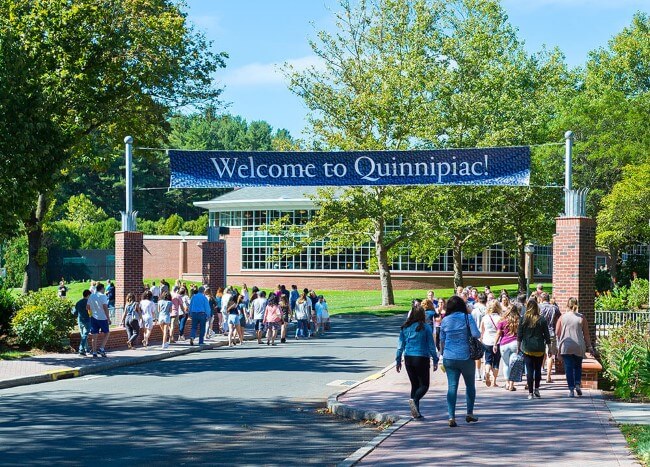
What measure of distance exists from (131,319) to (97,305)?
249 cm

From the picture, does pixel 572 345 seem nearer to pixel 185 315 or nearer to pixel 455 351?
pixel 455 351

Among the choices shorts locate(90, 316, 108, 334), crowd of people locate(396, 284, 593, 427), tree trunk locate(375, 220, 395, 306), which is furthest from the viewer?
tree trunk locate(375, 220, 395, 306)

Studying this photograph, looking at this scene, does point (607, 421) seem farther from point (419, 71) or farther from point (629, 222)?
point (419, 71)

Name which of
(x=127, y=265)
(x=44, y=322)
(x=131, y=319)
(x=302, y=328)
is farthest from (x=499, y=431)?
(x=302, y=328)

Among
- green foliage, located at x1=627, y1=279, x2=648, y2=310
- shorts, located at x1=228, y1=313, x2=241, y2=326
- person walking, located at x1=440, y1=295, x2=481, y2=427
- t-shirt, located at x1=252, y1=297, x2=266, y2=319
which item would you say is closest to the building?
green foliage, located at x1=627, y1=279, x2=648, y2=310

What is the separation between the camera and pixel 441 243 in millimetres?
48188

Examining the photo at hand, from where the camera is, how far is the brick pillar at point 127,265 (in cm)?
2578

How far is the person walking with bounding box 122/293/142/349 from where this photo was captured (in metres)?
24.2

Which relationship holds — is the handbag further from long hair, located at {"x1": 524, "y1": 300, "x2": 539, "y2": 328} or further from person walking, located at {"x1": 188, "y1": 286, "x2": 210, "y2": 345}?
person walking, located at {"x1": 188, "y1": 286, "x2": 210, "y2": 345}

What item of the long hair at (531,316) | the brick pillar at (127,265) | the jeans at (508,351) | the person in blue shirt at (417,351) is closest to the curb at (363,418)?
the person in blue shirt at (417,351)

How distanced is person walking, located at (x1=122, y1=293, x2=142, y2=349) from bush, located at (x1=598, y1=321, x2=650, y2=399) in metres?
12.4

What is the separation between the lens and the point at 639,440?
1082cm

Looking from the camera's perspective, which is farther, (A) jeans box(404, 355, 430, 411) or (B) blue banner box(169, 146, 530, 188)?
(B) blue banner box(169, 146, 530, 188)

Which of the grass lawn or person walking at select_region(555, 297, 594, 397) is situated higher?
person walking at select_region(555, 297, 594, 397)
